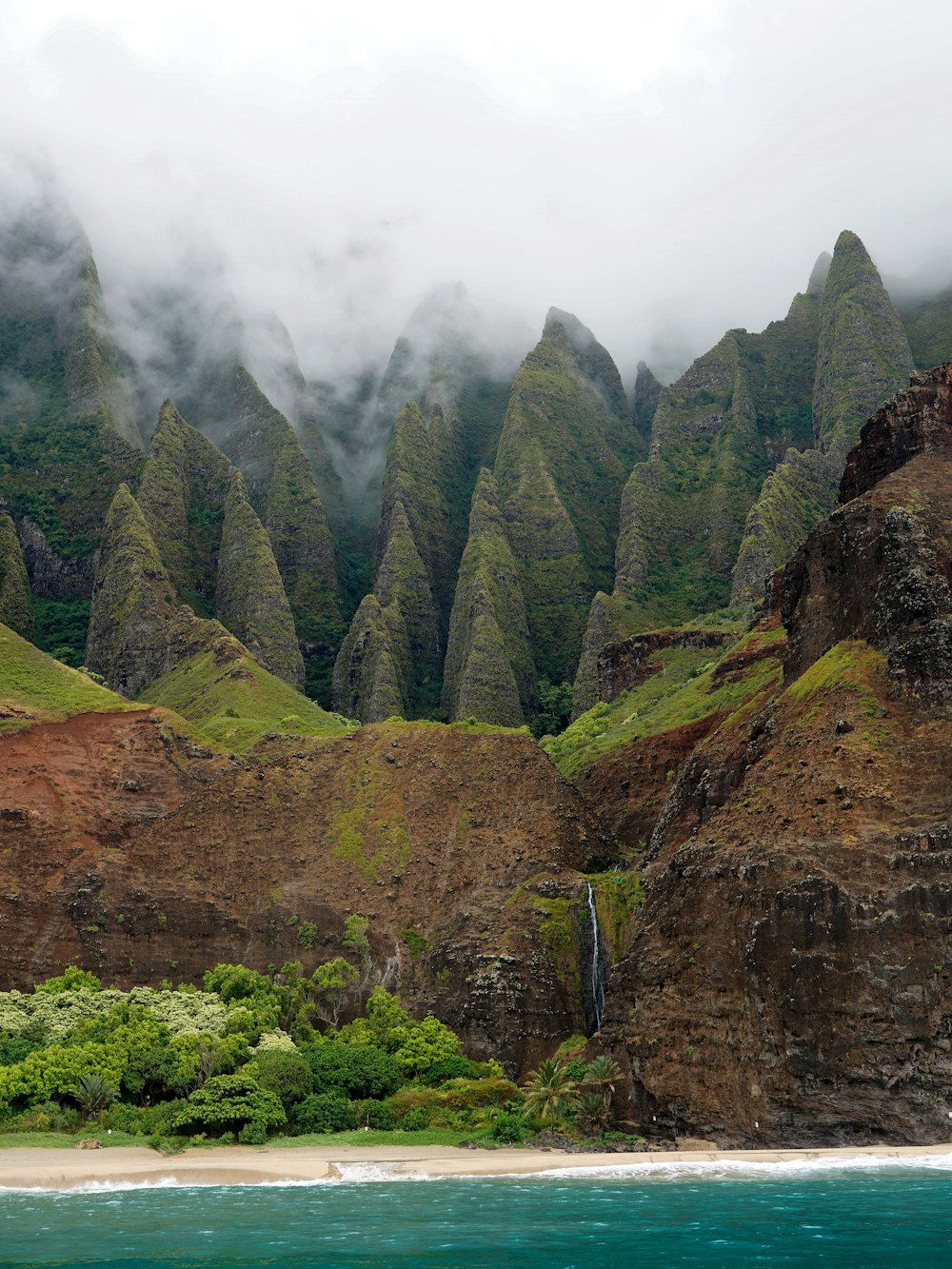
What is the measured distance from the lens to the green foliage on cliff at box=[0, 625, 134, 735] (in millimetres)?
114125

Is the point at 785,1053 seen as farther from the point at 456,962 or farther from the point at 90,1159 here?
the point at 90,1159

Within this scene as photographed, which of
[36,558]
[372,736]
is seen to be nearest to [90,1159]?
[372,736]

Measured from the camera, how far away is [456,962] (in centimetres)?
9231

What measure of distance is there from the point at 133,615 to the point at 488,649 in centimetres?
5009

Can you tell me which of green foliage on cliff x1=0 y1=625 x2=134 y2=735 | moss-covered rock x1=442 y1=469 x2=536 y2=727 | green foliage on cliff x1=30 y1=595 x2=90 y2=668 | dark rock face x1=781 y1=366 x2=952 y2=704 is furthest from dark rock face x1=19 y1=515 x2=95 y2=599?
dark rock face x1=781 y1=366 x2=952 y2=704

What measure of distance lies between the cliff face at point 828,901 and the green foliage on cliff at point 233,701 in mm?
52048

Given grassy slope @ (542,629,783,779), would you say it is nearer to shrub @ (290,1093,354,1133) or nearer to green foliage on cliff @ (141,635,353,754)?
green foliage on cliff @ (141,635,353,754)

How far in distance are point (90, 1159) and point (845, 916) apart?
42.3 metres

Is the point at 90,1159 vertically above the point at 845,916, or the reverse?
the point at 845,916

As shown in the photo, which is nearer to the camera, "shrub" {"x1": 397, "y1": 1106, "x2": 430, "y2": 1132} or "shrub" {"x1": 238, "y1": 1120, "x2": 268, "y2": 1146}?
"shrub" {"x1": 238, "y1": 1120, "x2": 268, "y2": 1146}

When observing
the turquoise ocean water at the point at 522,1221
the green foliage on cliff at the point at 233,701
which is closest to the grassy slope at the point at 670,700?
the green foliage on cliff at the point at 233,701


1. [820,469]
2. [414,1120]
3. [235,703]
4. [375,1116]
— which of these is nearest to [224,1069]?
[375,1116]

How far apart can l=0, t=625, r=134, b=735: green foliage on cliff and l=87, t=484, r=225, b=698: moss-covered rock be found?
33045mm

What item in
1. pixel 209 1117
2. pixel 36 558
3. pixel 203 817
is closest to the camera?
pixel 209 1117
